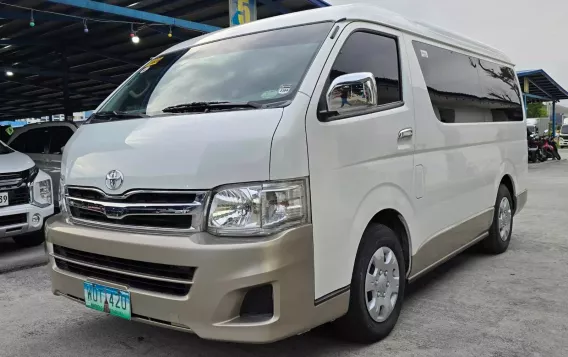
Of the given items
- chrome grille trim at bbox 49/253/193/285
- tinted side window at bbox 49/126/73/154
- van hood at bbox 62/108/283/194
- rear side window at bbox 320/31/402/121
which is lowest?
chrome grille trim at bbox 49/253/193/285

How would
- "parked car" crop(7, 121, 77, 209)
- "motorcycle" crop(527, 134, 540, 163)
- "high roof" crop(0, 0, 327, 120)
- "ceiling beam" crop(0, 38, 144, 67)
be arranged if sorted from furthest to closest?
"motorcycle" crop(527, 134, 540, 163), "ceiling beam" crop(0, 38, 144, 67), "high roof" crop(0, 0, 327, 120), "parked car" crop(7, 121, 77, 209)

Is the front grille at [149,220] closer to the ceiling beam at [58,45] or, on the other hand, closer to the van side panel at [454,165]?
the van side panel at [454,165]

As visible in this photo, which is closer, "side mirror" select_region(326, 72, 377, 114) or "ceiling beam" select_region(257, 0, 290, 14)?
"side mirror" select_region(326, 72, 377, 114)

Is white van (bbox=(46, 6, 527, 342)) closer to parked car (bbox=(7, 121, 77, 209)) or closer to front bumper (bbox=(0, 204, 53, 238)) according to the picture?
front bumper (bbox=(0, 204, 53, 238))

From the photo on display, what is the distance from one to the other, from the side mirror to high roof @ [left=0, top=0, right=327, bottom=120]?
7.31m

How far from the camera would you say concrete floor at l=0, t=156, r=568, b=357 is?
3199 millimetres

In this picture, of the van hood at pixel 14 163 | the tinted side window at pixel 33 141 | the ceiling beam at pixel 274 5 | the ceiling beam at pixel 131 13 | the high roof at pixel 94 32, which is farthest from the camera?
the ceiling beam at pixel 274 5

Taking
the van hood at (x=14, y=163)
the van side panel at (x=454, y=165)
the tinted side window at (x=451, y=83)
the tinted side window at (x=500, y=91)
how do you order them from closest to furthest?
the van side panel at (x=454, y=165), the tinted side window at (x=451, y=83), the tinted side window at (x=500, y=91), the van hood at (x=14, y=163)

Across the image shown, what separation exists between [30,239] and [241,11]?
5718 mm

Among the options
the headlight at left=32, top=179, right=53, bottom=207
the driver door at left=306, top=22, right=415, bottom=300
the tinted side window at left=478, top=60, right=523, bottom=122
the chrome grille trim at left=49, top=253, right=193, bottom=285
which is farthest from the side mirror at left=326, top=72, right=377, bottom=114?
the headlight at left=32, top=179, right=53, bottom=207

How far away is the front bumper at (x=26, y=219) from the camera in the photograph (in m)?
5.62

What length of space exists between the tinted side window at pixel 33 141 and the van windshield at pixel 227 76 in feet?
17.9

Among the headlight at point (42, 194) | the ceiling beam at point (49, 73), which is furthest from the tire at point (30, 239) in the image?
the ceiling beam at point (49, 73)

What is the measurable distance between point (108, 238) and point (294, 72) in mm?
1382
